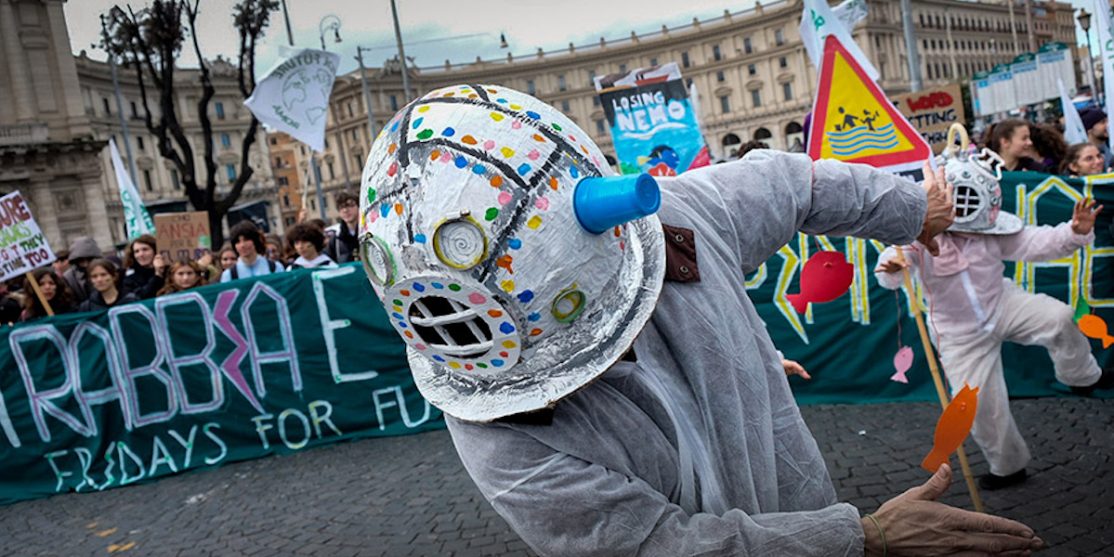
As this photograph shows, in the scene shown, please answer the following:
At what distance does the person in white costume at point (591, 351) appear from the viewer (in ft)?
4.56

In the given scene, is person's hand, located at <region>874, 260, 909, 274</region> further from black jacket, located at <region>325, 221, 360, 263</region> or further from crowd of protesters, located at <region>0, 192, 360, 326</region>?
black jacket, located at <region>325, 221, 360, 263</region>

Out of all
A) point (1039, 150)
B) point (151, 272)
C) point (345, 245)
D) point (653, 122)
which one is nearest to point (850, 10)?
point (653, 122)

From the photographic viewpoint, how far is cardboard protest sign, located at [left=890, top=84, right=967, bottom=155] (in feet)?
31.3

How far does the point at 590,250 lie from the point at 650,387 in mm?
343

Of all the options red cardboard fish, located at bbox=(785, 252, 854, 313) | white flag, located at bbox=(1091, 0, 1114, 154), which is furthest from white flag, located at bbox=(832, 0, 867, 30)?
red cardboard fish, located at bbox=(785, 252, 854, 313)

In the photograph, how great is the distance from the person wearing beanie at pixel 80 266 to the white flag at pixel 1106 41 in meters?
9.37

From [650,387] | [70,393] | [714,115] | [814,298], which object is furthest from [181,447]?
[714,115]

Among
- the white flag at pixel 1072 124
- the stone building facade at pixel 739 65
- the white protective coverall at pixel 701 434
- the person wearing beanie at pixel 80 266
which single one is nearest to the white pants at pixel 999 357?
the white protective coverall at pixel 701 434

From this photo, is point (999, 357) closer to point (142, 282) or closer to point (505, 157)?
point (505, 157)

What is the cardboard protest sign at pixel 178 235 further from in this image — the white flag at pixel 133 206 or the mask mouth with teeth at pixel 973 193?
the mask mouth with teeth at pixel 973 193

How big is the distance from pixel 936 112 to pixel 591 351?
9.73m

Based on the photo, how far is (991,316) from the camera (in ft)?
13.9

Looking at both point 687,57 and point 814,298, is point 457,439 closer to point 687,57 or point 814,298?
point 814,298

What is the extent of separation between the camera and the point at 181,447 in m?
7.28
